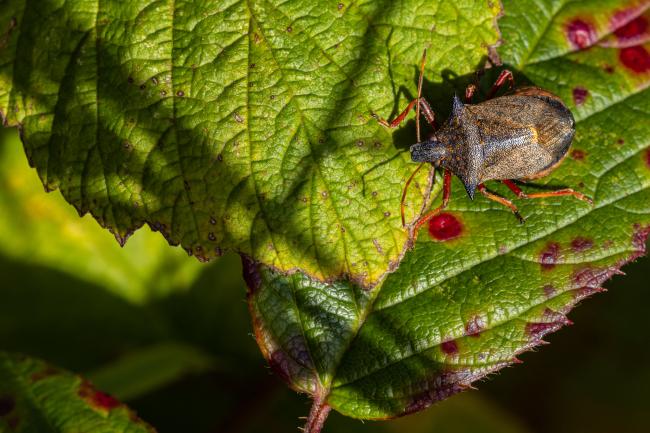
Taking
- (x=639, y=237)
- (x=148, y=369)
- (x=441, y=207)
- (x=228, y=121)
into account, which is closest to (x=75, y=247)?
(x=148, y=369)

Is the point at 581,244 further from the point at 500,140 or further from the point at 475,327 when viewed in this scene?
the point at 500,140

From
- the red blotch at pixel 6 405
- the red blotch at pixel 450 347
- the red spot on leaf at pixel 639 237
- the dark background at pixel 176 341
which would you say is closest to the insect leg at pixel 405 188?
the red blotch at pixel 450 347

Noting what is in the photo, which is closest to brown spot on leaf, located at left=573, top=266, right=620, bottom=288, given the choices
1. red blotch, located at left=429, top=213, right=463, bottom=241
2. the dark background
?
red blotch, located at left=429, top=213, right=463, bottom=241

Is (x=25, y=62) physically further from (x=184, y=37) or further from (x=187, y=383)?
(x=187, y=383)

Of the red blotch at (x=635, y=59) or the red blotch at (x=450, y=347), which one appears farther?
the red blotch at (x=635, y=59)

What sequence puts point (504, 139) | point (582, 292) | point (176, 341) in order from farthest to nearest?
point (176, 341) < point (504, 139) < point (582, 292)

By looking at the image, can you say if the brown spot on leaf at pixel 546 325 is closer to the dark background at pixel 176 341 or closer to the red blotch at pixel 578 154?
the red blotch at pixel 578 154

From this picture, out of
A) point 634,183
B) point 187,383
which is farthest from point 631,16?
point 187,383
